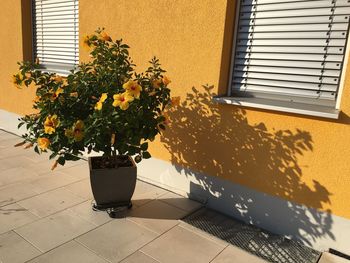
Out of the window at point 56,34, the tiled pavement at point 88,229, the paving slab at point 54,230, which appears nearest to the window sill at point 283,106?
the tiled pavement at point 88,229

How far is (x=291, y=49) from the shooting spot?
10.5 ft

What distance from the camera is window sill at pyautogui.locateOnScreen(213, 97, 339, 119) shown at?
2.86 metres

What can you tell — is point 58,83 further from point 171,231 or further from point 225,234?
point 225,234

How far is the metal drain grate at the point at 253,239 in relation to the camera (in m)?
3.00

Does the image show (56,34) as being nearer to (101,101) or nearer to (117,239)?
(101,101)

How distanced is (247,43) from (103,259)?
2.56m

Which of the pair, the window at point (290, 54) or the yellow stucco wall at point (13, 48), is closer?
the window at point (290, 54)

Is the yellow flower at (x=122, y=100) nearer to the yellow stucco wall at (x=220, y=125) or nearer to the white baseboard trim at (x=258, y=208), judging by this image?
the yellow stucco wall at (x=220, y=125)

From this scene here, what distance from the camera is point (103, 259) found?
2766mm

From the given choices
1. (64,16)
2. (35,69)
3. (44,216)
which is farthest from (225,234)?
(64,16)

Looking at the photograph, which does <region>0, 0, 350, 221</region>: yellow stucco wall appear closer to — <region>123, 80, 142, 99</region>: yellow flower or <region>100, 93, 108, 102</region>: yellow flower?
<region>123, 80, 142, 99</region>: yellow flower

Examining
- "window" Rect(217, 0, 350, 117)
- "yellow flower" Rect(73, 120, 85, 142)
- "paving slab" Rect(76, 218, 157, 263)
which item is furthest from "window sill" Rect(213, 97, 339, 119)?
"paving slab" Rect(76, 218, 157, 263)

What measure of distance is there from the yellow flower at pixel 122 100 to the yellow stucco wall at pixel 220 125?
110cm

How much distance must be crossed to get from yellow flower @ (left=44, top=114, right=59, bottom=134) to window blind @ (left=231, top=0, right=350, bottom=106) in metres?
1.92
